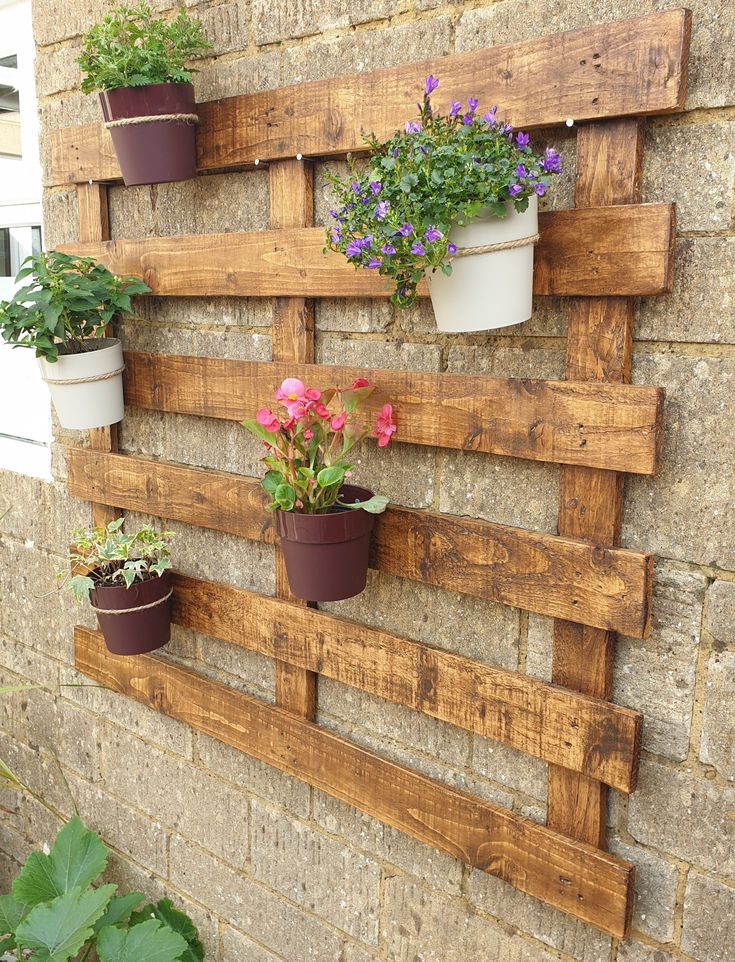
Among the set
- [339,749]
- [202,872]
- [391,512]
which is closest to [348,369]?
[391,512]

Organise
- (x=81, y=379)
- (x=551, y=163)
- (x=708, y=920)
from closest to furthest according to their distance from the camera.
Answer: (x=551, y=163)
(x=708, y=920)
(x=81, y=379)

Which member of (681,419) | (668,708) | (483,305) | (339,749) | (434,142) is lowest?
(339,749)

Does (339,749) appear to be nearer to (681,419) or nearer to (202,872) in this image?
(202,872)

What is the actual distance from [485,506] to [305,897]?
1064 millimetres

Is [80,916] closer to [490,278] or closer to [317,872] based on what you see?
[317,872]

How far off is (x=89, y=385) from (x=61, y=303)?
0.20 metres

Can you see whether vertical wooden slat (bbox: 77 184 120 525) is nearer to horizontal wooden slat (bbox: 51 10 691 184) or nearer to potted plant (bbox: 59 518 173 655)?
potted plant (bbox: 59 518 173 655)

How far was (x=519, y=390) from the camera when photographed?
4.87 feet

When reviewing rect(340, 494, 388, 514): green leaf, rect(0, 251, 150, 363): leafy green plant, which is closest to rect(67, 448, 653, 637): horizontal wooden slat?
rect(340, 494, 388, 514): green leaf

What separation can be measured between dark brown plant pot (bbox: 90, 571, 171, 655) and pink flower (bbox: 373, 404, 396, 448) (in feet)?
2.44

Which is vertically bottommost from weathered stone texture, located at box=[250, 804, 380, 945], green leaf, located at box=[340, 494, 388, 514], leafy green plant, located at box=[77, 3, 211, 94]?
weathered stone texture, located at box=[250, 804, 380, 945]

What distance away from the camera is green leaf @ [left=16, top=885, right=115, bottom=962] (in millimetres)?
1954

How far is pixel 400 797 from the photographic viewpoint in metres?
1.76

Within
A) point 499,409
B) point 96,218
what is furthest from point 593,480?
point 96,218
